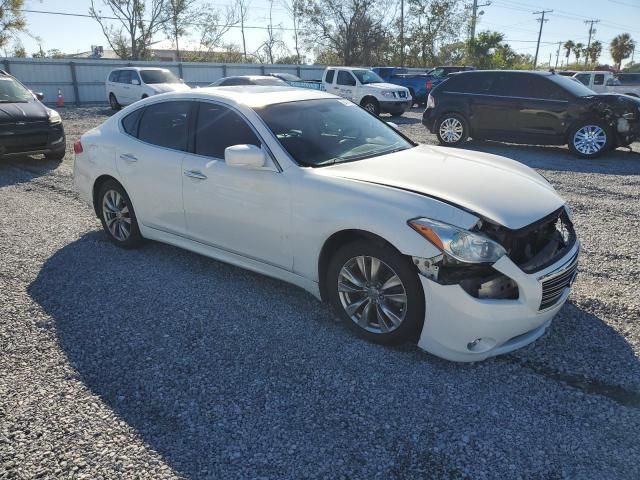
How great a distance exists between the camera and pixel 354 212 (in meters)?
3.29

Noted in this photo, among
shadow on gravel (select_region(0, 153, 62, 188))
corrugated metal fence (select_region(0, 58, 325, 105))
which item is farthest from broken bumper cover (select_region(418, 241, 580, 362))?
corrugated metal fence (select_region(0, 58, 325, 105))

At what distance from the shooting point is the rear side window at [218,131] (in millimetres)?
4055

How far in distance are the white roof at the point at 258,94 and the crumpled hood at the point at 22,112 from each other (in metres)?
6.05

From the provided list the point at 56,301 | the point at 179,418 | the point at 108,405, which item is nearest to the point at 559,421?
the point at 179,418

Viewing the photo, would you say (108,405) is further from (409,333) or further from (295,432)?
(409,333)

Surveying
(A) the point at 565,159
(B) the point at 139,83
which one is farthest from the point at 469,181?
(B) the point at 139,83

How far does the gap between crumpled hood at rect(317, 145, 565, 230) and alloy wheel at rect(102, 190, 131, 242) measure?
2.47m

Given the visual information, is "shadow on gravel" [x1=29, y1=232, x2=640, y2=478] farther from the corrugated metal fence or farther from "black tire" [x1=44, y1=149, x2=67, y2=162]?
the corrugated metal fence

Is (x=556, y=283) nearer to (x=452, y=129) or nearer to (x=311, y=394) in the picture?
(x=311, y=394)

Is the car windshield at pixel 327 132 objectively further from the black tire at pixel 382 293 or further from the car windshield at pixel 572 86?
the car windshield at pixel 572 86

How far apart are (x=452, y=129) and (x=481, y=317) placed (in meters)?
9.93

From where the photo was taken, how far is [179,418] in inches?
110

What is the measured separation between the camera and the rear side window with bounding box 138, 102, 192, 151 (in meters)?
4.54

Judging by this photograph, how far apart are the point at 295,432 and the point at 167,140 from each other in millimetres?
3005
